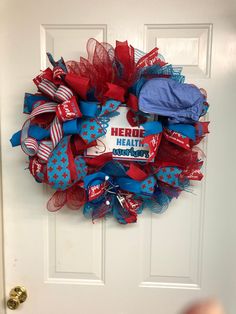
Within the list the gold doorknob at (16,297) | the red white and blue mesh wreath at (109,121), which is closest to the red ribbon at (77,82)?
the red white and blue mesh wreath at (109,121)

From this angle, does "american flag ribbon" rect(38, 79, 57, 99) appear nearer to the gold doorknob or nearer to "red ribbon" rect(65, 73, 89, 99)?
"red ribbon" rect(65, 73, 89, 99)

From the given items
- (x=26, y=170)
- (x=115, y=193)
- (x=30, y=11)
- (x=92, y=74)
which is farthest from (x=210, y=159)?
(x=30, y=11)

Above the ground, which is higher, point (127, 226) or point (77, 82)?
point (77, 82)

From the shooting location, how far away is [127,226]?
0.99 m

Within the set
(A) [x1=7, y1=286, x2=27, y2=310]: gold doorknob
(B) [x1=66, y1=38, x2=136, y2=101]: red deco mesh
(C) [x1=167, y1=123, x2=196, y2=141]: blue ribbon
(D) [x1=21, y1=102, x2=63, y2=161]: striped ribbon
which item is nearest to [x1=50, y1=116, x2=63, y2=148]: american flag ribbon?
(D) [x1=21, y1=102, x2=63, y2=161]: striped ribbon

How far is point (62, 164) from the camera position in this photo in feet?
2.64

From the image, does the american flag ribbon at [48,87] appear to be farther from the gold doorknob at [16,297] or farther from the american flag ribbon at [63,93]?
the gold doorknob at [16,297]

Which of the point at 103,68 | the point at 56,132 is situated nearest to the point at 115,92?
the point at 103,68

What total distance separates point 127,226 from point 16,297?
1.39 feet

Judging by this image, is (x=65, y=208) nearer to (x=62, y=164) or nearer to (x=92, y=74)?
(x=62, y=164)

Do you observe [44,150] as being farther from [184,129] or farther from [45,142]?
[184,129]

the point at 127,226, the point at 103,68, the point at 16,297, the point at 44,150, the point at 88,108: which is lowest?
the point at 16,297

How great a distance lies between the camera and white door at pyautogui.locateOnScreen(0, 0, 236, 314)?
914 millimetres

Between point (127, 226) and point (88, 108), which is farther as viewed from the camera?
point (127, 226)
